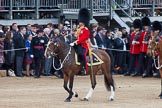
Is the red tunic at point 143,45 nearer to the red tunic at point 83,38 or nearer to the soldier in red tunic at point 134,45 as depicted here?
the soldier in red tunic at point 134,45

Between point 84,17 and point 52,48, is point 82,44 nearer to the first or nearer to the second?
point 52,48

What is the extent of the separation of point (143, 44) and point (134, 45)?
546 mm

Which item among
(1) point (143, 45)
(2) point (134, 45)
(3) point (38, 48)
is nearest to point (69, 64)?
(3) point (38, 48)

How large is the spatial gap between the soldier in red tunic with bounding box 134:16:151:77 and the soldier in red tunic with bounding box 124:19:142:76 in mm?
230

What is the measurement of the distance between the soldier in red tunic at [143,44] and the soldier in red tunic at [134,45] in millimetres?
230

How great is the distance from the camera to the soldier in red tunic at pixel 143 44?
27.9 m

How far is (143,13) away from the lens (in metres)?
37.1

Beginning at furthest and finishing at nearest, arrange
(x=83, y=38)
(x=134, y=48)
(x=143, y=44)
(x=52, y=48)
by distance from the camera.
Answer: (x=134, y=48) → (x=143, y=44) → (x=52, y=48) → (x=83, y=38)

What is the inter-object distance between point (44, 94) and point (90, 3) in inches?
507

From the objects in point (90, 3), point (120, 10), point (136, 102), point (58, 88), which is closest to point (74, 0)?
point (90, 3)

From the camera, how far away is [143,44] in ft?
92.1

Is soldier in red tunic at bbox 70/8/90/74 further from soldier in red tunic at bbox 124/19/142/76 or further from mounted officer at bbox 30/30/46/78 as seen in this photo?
soldier in red tunic at bbox 124/19/142/76

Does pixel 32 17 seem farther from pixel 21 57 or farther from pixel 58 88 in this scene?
pixel 58 88

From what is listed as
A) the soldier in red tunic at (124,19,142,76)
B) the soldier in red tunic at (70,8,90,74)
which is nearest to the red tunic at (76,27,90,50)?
the soldier in red tunic at (70,8,90,74)
